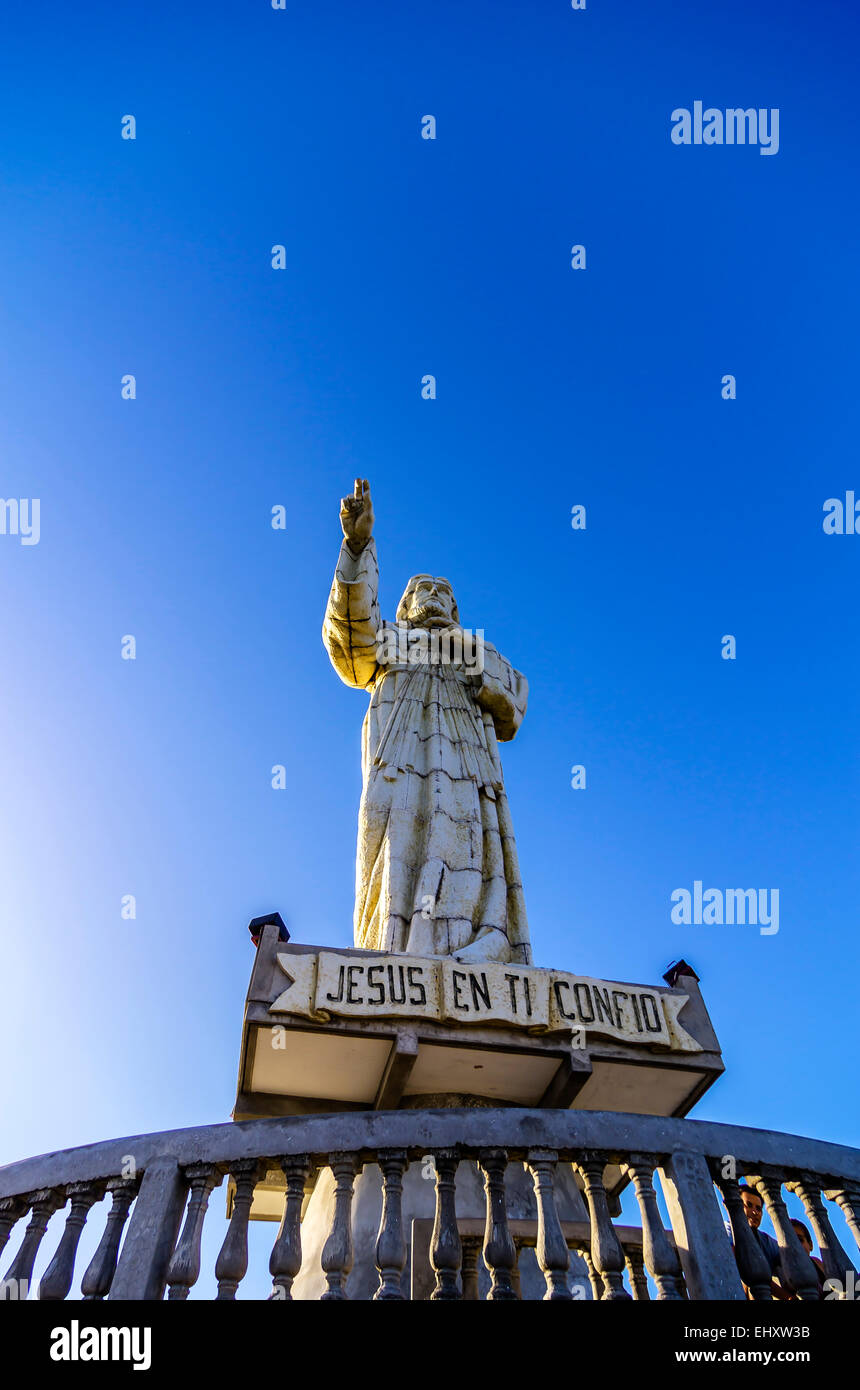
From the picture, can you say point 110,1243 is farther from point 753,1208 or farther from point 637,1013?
point 637,1013

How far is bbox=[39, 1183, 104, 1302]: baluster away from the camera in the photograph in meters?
3.84

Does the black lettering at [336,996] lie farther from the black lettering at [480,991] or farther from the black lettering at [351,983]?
the black lettering at [480,991]

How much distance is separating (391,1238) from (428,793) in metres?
5.24

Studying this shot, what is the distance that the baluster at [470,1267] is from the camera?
4.55 metres

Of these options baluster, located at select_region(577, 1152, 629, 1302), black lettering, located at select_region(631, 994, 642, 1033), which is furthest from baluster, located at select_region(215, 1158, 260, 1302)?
black lettering, located at select_region(631, 994, 642, 1033)

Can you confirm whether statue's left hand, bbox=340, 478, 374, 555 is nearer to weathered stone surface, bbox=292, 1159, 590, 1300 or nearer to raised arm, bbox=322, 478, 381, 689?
raised arm, bbox=322, 478, 381, 689

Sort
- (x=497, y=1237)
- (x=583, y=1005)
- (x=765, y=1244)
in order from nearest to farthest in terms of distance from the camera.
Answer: (x=497, y=1237), (x=765, y=1244), (x=583, y=1005)

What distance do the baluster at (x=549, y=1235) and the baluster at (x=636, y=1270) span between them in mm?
662

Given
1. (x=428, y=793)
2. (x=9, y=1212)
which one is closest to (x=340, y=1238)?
(x=9, y=1212)

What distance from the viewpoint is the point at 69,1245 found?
13.1 feet

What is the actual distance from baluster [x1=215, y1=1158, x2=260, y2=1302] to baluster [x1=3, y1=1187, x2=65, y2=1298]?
77 centimetres

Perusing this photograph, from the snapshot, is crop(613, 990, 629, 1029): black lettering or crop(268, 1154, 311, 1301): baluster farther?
crop(613, 990, 629, 1029): black lettering

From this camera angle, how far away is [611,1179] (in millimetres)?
6918

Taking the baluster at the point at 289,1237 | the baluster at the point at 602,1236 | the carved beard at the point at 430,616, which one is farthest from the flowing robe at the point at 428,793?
the baluster at the point at 289,1237
